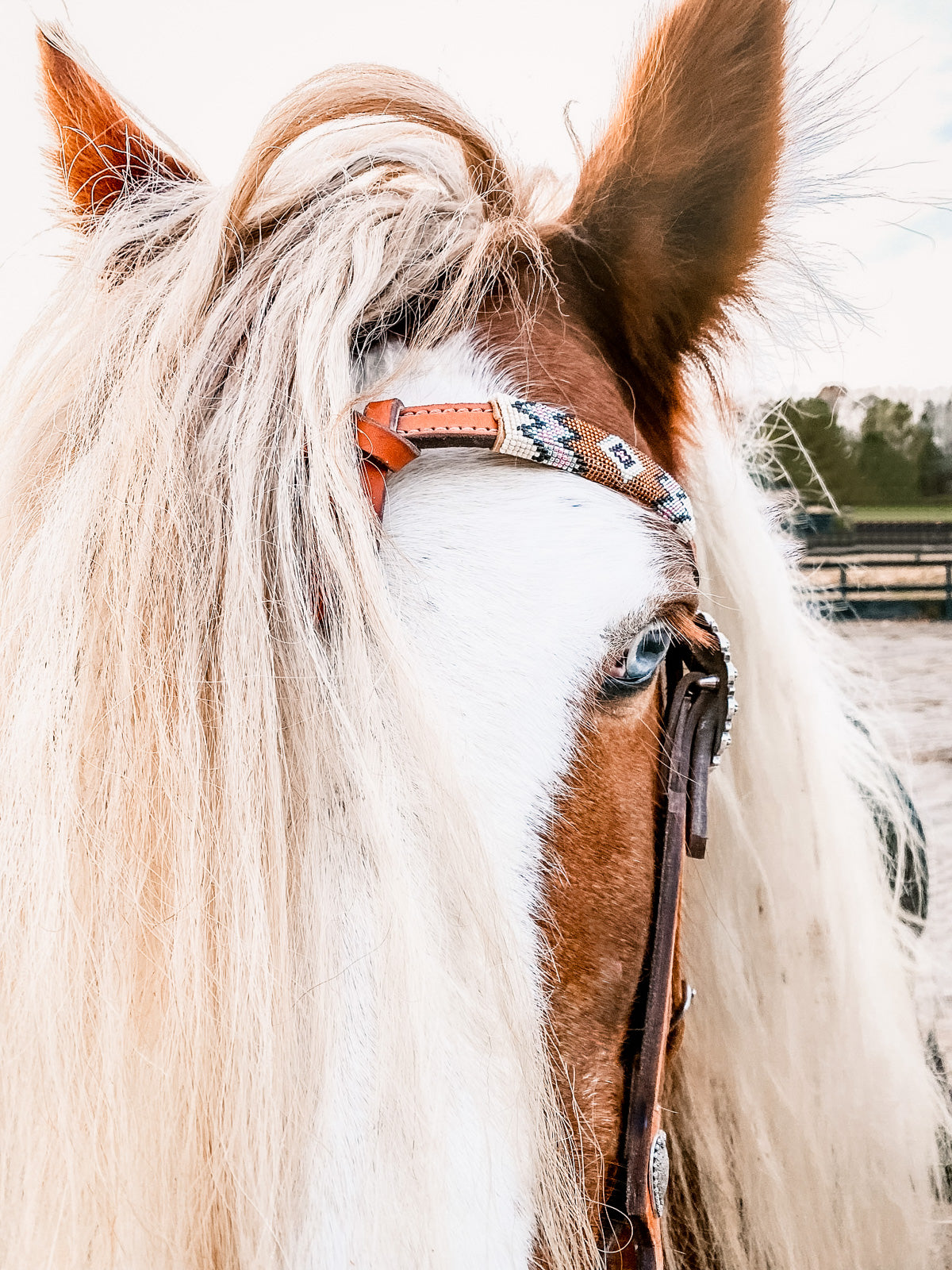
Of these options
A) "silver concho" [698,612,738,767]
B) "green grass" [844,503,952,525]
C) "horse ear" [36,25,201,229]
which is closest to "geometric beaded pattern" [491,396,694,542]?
"silver concho" [698,612,738,767]

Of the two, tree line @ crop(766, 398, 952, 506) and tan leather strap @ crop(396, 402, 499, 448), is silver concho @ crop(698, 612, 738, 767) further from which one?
tree line @ crop(766, 398, 952, 506)

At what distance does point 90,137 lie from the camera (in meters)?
0.74

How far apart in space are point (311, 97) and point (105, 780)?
1.95 feet

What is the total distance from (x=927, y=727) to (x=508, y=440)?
4041mm

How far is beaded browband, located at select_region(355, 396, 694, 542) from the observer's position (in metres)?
0.55

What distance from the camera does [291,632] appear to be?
507 mm

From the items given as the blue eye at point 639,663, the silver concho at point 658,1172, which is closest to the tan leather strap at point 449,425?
the blue eye at point 639,663

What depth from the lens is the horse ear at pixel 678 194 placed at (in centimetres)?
67

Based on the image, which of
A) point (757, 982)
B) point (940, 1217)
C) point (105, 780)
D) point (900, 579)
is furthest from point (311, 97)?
point (900, 579)

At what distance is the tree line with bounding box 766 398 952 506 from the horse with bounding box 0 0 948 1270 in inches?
21.3

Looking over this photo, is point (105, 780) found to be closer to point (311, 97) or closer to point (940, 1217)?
point (311, 97)

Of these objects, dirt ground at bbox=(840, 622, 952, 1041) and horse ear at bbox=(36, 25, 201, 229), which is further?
dirt ground at bbox=(840, 622, 952, 1041)

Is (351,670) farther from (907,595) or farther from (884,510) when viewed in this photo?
(907,595)

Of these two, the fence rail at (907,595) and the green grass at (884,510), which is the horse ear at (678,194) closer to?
the green grass at (884,510)
